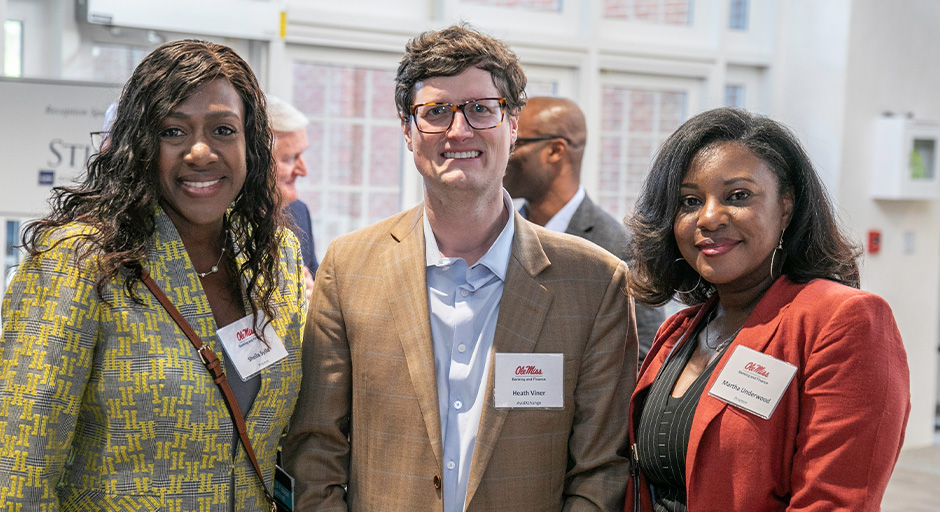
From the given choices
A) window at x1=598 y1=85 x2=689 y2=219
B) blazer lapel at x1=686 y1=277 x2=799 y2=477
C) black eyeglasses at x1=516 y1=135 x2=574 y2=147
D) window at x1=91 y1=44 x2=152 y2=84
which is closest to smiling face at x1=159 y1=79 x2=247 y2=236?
blazer lapel at x1=686 y1=277 x2=799 y2=477

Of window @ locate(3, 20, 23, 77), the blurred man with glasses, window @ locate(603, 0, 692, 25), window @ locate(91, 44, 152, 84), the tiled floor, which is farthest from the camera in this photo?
window @ locate(603, 0, 692, 25)

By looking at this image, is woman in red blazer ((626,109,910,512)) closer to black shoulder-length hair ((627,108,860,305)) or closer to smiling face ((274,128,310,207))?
black shoulder-length hair ((627,108,860,305))

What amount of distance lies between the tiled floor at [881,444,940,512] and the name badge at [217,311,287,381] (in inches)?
160

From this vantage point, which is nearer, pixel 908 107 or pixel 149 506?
pixel 149 506

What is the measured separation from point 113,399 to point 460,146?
86 centimetres

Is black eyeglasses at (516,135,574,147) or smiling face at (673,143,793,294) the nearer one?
smiling face at (673,143,793,294)

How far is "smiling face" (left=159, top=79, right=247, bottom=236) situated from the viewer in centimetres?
179

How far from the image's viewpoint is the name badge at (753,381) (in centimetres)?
169

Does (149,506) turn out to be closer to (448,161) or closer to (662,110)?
(448,161)

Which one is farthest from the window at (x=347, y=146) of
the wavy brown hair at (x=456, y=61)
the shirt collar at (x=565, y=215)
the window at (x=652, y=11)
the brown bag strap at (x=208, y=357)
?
the brown bag strap at (x=208, y=357)

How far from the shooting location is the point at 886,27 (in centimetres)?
600

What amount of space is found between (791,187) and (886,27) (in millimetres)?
4861

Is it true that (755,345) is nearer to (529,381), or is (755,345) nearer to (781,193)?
(781,193)

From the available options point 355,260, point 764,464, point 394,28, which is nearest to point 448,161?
point 355,260
